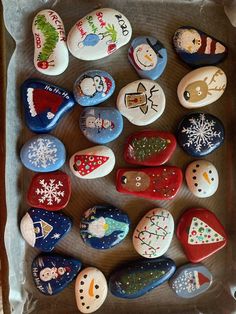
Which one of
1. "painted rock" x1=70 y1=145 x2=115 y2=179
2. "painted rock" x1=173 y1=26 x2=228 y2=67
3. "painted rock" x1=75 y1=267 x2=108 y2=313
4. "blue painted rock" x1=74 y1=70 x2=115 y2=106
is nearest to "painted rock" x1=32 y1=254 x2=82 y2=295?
"painted rock" x1=75 y1=267 x2=108 y2=313

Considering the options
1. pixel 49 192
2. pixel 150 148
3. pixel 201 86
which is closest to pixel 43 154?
pixel 49 192

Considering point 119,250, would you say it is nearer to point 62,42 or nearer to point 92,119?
point 92,119

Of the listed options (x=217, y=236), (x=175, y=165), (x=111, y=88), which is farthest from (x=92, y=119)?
(x=217, y=236)

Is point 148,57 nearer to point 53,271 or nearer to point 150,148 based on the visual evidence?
point 150,148

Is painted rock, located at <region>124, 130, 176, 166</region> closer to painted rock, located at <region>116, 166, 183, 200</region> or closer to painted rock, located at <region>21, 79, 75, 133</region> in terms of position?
painted rock, located at <region>116, 166, 183, 200</region>

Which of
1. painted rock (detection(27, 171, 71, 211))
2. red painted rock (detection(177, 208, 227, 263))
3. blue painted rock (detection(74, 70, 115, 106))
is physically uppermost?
blue painted rock (detection(74, 70, 115, 106))
